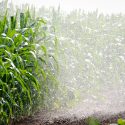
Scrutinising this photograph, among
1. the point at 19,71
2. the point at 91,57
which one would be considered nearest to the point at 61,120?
the point at 19,71

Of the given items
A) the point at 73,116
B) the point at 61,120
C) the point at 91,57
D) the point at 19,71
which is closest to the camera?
the point at 19,71

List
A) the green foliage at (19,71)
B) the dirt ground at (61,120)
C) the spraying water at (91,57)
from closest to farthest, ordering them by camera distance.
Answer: the green foliage at (19,71) → the dirt ground at (61,120) → the spraying water at (91,57)

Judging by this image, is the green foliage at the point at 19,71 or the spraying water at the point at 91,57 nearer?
the green foliage at the point at 19,71

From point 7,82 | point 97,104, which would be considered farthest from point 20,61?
point 97,104

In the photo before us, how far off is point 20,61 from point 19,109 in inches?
22.1

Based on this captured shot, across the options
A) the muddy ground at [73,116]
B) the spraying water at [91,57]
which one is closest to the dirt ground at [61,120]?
the muddy ground at [73,116]

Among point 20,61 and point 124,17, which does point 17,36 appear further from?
point 124,17

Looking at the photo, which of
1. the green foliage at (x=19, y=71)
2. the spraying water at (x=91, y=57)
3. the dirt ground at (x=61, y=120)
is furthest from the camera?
the spraying water at (x=91, y=57)

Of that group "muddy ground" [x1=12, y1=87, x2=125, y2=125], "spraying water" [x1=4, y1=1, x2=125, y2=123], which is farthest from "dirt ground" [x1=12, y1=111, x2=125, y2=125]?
"spraying water" [x1=4, y1=1, x2=125, y2=123]

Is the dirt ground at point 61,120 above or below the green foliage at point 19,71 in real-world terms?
below

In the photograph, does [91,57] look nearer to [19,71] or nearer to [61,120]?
[61,120]

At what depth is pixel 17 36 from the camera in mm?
3770

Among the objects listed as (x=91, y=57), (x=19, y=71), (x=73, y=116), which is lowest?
(x=73, y=116)

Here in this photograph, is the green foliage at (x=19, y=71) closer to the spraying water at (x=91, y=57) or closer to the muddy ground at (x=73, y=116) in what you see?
the muddy ground at (x=73, y=116)
